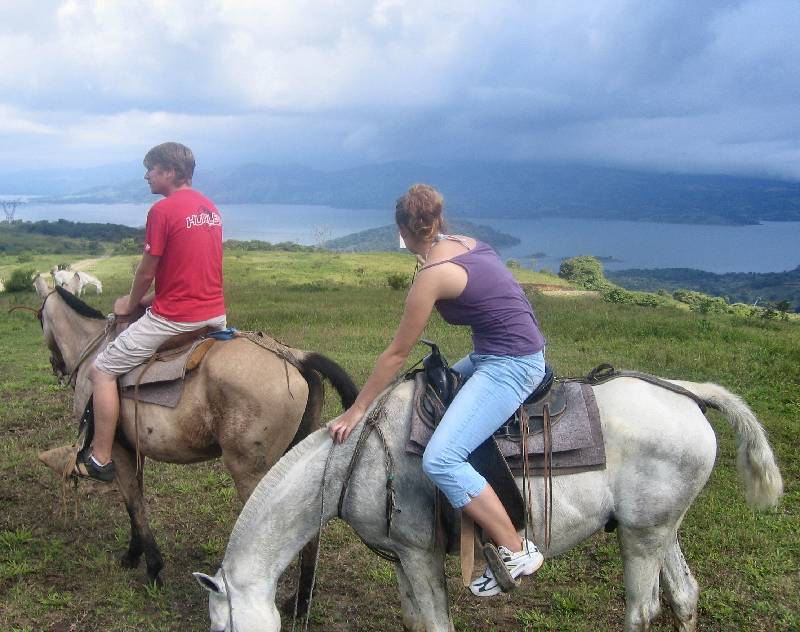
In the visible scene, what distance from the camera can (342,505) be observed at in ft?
12.0

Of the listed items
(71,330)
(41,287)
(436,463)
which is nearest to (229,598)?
(436,463)

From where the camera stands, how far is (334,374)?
4.85 meters

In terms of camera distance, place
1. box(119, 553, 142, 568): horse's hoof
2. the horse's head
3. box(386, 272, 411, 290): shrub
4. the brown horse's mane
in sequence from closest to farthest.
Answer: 1. the horse's head
2. box(119, 553, 142, 568): horse's hoof
3. the brown horse's mane
4. box(386, 272, 411, 290): shrub

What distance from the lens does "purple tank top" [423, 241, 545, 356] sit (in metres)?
3.32

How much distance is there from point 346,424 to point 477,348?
807 mm

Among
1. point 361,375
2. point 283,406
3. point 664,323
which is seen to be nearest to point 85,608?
point 283,406

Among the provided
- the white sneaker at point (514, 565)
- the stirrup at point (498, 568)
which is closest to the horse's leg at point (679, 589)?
the white sneaker at point (514, 565)

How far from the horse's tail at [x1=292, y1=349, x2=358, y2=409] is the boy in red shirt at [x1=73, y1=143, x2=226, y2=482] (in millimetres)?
772

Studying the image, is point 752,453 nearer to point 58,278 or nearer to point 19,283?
point 58,278

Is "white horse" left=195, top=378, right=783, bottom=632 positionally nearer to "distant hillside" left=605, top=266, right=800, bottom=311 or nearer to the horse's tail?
the horse's tail

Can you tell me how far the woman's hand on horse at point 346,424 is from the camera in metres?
3.51

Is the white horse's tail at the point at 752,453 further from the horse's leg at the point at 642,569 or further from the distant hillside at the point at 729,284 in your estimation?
the distant hillside at the point at 729,284

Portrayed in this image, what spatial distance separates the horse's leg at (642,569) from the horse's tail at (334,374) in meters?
2.04

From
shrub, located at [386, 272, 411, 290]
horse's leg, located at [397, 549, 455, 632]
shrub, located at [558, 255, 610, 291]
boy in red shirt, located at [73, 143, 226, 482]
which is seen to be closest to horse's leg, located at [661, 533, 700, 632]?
horse's leg, located at [397, 549, 455, 632]
